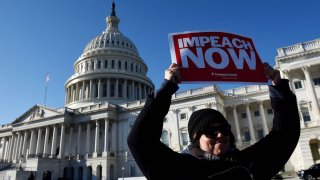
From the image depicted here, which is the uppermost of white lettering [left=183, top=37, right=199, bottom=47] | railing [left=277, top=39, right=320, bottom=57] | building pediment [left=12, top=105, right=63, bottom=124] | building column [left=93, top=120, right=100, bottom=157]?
railing [left=277, top=39, right=320, bottom=57]

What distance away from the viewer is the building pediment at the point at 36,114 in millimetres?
67938

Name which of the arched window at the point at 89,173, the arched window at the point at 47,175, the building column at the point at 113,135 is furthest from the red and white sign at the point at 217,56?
the arched window at the point at 89,173

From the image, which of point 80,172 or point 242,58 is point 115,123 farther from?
point 242,58

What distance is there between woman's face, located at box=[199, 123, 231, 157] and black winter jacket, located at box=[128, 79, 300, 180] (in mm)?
150

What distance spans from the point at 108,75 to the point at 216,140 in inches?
3271

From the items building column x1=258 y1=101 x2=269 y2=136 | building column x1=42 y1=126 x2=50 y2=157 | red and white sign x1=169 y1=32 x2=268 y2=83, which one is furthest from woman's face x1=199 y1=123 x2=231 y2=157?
building column x1=42 y1=126 x2=50 y2=157

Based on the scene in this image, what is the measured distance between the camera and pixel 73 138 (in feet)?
226

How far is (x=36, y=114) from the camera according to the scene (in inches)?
2781

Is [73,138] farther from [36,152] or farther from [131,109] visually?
[131,109]

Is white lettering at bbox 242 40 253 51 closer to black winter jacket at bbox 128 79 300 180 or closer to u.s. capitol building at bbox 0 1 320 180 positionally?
black winter jacket at bbox 128 79 300 180

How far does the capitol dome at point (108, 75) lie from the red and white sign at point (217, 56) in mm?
76867

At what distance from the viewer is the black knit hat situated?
2909mm

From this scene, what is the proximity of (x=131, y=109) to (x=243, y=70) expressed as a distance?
6075 cm

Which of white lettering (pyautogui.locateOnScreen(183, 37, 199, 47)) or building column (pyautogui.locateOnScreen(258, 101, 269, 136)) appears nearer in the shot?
white lettering (pyautogui.locateOnScreen(183, 37, 199, 47))
